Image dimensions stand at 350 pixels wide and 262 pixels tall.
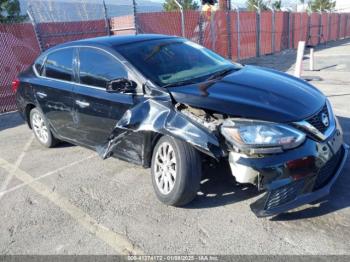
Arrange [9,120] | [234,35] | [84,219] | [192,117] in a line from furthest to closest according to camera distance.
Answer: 1. [234,35]
2. [9,120]
3. [84,219]
4. [192,117]

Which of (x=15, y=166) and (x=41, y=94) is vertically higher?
(x=41, y=94)

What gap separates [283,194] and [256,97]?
929 millimetres

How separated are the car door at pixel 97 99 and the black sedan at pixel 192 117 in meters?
0.01

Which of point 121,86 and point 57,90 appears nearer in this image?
point 121,86

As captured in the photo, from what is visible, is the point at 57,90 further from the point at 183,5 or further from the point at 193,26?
the point at 183,5

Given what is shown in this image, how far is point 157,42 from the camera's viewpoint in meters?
4.78

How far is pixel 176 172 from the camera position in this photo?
3588mm

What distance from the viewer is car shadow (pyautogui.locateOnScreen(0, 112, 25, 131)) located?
8.42 meters

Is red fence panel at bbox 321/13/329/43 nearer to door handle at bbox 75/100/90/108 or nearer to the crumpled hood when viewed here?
the crumpled hood

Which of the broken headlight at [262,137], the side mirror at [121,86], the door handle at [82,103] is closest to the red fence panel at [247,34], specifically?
the door handle at [82,103]

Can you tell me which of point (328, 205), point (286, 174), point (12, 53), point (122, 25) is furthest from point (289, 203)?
point (122, 25)

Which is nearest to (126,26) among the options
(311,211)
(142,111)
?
(142,111)

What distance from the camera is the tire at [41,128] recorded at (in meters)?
6.02

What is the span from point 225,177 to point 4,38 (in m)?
8.31
